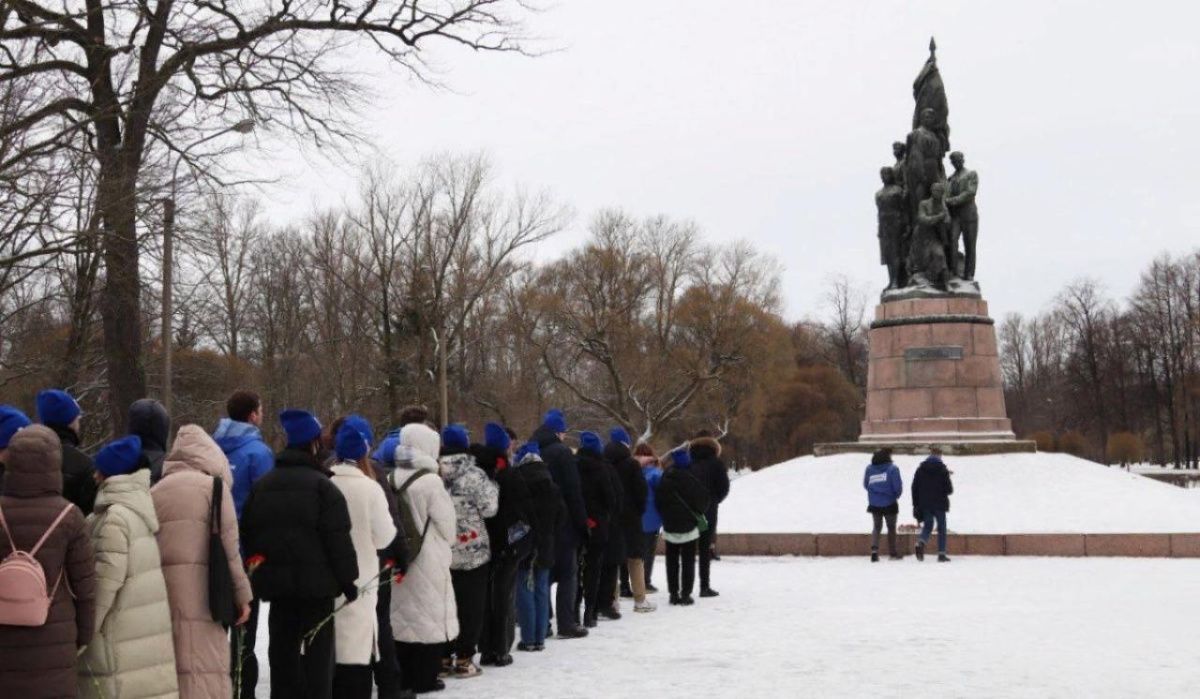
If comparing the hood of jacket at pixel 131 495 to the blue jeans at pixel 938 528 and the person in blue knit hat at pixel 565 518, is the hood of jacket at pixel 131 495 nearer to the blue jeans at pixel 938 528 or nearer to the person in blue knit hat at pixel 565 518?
Answer: the person in blue knit hat at pixel 565 518

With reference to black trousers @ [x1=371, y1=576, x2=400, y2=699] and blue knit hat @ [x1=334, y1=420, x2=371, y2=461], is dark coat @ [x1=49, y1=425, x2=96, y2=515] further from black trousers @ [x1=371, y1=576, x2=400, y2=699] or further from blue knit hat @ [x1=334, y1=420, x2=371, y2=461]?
black trousers @ [x1=371, y1=576, x2=400, y2=699]

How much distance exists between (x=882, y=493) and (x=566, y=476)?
832cm

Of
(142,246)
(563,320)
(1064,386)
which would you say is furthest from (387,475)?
(1064,386)

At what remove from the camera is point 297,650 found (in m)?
6.48

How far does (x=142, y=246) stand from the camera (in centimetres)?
1656

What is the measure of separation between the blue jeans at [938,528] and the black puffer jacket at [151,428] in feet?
42.5

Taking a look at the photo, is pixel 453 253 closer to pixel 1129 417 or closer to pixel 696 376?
pixel 696 376

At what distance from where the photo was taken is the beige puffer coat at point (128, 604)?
17.6 feet

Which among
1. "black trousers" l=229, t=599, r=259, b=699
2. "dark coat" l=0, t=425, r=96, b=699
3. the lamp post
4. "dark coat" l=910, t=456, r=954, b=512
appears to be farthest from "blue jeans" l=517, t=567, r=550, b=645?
"dark coat" l=910, t=456, r=954, b=512

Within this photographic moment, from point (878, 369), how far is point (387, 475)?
18.8m

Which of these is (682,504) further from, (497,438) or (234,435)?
(234,435)

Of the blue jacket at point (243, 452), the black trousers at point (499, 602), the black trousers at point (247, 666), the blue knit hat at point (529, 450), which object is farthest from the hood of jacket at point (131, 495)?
the blue knit hat at point (529, 450)

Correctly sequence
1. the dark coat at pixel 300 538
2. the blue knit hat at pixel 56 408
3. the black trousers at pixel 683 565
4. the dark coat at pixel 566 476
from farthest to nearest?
the black trousers at pixel 683 565 < the dark coat at pixel 566 476 < the dark coat at pixel 300 538 < the blue knit hat at pixel 56 408

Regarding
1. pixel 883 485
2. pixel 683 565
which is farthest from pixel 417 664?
pixel 883 485
